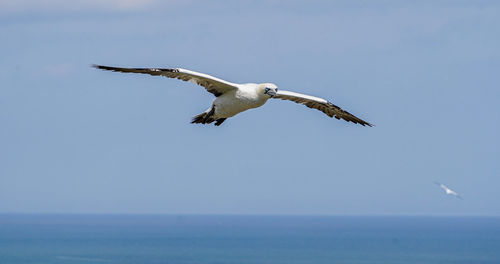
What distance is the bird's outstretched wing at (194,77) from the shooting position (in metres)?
25.1

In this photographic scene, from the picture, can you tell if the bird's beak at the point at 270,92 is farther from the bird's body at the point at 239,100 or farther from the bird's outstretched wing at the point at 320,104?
the bird's outstretched wing at the point at 320,104

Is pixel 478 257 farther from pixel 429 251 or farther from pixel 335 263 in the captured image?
pixel 335 263

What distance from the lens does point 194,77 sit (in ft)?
85.2

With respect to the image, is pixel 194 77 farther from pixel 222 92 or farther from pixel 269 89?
pixel 269 89

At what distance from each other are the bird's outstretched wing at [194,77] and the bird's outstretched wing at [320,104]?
190 centimetres

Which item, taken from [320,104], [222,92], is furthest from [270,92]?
[320,104]

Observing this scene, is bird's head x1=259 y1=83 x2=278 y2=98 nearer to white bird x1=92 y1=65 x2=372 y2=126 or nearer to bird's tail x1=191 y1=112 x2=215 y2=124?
white bird x1=92 y1=65 x2=372 y2=126

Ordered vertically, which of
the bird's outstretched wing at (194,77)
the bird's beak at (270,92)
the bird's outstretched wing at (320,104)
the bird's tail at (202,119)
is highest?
the bird's outstretched wing at (320,104)

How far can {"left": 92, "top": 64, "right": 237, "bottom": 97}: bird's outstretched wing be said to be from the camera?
25.1m

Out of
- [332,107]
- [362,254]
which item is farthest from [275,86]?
[362,254]

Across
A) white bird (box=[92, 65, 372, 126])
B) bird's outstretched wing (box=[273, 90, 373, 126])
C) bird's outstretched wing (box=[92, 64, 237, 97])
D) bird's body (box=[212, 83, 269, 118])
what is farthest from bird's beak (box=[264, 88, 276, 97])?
bird's outstretched wing (box=[273, 90, 373, 126])

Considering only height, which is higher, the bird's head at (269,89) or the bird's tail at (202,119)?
the bird's head at (269,89)

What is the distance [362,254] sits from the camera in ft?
602

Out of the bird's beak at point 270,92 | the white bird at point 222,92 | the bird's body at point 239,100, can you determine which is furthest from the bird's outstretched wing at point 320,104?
the bird's beak at point 270,92
